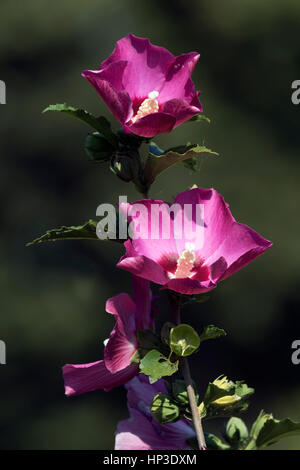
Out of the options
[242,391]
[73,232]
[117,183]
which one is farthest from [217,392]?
[117,183]

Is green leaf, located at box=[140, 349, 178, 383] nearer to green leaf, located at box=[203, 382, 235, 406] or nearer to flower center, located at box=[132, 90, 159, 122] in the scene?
Answer: green leaf, located at box=[203, 382, 235, 406]

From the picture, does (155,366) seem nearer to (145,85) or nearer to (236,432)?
(236,432)

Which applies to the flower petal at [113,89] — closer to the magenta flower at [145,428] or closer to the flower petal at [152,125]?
the flower petal at [152,125]

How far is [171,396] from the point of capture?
1.89 feet

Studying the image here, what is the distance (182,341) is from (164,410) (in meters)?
0.05

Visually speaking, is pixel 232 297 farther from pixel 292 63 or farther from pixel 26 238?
pixel 292 63

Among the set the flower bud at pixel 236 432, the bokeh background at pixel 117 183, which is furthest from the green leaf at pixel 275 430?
the bokeh background at pixel 117 183

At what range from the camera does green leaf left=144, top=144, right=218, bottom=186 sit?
0.58 metres

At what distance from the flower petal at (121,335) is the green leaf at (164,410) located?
0.03 meters

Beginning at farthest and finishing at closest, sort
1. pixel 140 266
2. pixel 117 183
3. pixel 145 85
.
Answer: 1. pixel 117 183
2. pixel 145 85
3. pixel 140 266

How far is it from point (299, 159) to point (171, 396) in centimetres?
282

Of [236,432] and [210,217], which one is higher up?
[210,217]

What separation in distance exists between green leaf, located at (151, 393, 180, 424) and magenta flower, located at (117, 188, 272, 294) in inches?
3.2

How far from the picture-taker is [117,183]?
308 centimetres
